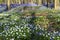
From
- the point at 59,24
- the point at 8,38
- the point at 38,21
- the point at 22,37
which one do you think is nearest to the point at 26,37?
the point at 22,37

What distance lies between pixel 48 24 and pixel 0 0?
2754 cm

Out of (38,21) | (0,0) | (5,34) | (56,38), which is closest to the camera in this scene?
(56,38)

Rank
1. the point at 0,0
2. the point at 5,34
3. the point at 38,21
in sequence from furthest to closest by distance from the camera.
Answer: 1. the point at 0,0
2. the point at 38,21
3. the point at 5,34

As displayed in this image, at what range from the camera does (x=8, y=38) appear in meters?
5.34

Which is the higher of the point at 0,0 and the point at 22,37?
the point at 22,37

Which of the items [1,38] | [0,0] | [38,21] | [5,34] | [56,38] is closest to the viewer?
[56,38]

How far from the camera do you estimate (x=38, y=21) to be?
881 cm

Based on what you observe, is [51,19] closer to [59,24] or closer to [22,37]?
[59,24]

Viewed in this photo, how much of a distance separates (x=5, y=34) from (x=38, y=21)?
3.22 meters

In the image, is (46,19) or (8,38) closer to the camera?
(8,38)

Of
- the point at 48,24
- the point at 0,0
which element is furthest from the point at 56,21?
the point at 0,0

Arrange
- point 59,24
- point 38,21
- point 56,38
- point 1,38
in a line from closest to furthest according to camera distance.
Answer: point 56,38 → point 1,38 → point 59,24 → point 38,21

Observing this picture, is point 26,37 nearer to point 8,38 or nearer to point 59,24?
point 8,38

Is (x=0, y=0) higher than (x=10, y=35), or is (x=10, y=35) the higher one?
(x=10, y=35)
